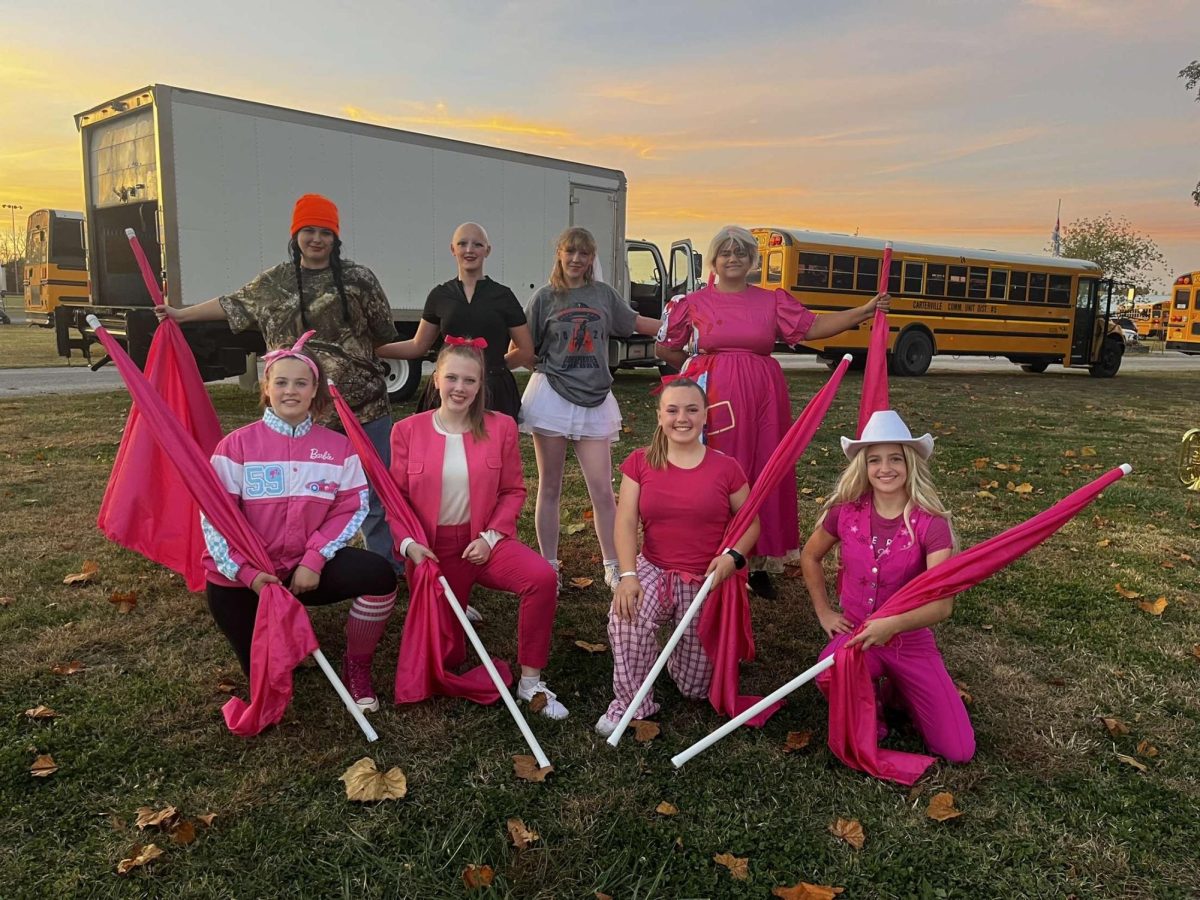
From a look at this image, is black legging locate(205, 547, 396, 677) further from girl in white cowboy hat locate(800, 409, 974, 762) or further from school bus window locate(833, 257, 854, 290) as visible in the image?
school bus window locate(833, 257, 854, 290)

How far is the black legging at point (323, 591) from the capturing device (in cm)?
308

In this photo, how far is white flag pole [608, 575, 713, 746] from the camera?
116 inches

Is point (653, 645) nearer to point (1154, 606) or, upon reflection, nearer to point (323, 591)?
point (323, 591)

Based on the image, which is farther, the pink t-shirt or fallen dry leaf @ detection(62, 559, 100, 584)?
fallen dry leaf @ detection(62, 559, 100, 584)

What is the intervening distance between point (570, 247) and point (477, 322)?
584 mm

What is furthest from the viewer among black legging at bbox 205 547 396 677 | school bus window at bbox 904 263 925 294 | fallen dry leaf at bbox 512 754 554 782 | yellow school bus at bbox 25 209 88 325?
yellow school bus at bbox 25 209 88 325

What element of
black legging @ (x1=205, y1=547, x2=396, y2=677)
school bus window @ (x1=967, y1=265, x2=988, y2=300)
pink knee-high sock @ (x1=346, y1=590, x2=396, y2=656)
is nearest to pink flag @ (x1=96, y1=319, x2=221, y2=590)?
black legging @ (x1=205, y1=547, x2=396, y2=677)

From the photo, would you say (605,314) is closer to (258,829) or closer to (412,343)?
(412,343)

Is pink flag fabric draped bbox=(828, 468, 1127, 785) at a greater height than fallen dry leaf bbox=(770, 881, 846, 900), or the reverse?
pink flag fabric draped bbox=(828, 468, 1127, 785)

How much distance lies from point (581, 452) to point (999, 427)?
813 centimetres

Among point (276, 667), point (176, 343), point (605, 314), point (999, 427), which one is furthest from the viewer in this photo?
point (999, 427)

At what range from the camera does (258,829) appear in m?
2.46

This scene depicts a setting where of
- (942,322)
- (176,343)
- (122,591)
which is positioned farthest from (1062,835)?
(942,322)

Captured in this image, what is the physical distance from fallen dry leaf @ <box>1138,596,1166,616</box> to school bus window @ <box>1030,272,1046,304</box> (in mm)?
16810
